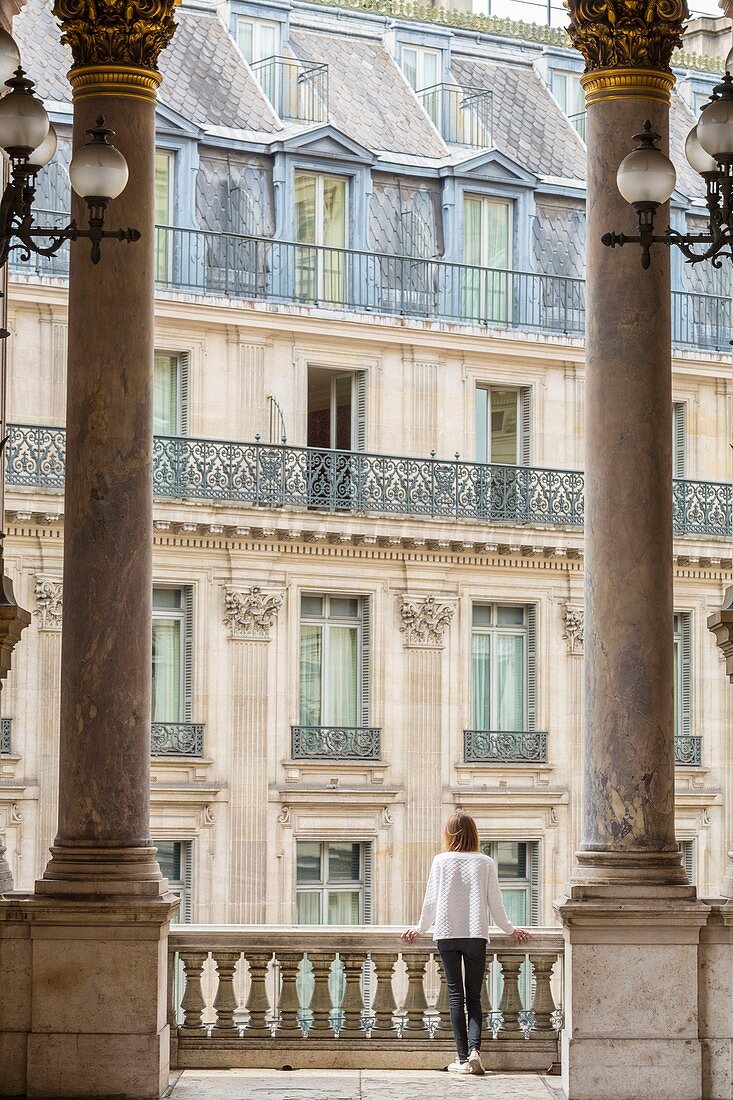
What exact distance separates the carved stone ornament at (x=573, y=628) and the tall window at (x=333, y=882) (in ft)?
18.6

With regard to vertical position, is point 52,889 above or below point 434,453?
below

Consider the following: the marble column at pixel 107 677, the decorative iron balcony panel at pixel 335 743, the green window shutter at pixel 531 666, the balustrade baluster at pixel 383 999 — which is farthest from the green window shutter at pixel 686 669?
the marble column at pixel 107 677

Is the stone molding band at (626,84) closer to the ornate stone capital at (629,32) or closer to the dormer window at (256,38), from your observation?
the ornate stone capital at (629,32)

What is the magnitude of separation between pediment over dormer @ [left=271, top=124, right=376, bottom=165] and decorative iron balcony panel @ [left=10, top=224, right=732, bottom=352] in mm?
1696

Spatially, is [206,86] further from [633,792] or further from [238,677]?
[633,792]

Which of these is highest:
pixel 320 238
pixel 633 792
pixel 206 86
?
pixel 206 86

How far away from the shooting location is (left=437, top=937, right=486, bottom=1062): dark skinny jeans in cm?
1544

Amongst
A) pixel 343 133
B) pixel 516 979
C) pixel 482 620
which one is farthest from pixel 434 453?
pixel 516 979

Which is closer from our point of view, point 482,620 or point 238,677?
point 238,677

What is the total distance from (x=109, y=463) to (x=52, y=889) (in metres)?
2.93

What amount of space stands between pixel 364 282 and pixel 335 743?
8.56 m

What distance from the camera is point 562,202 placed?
43531 millimetres

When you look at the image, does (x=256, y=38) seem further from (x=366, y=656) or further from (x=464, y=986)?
(x=464, y=986)

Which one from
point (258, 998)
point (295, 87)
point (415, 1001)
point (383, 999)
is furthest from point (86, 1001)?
point (295, 87)
